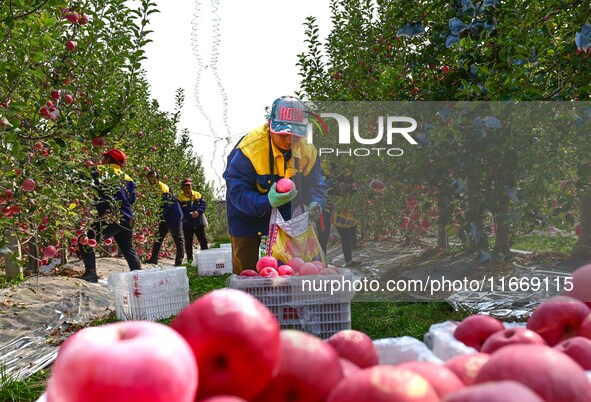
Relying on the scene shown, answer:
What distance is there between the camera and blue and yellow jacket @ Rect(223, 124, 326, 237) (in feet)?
13.8

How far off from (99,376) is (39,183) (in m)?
3.59

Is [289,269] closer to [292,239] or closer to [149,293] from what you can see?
[292,239]

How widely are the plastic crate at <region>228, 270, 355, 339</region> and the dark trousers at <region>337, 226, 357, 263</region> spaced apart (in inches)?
42.9

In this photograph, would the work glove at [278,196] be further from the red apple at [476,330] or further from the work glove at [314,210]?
the red apple at [476,330]

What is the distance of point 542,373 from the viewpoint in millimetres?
875

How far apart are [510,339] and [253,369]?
0.60 m

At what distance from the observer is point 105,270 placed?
341 inches

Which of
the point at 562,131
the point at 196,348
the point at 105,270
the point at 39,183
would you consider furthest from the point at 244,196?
the point at 105,270

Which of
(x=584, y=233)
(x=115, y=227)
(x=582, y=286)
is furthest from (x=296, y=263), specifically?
(x=115, y=227)

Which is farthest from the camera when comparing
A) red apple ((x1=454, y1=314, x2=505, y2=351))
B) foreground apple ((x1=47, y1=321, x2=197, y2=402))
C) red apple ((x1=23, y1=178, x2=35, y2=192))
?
red apple ((x1=23, y1=178, x2=35, y2=192))

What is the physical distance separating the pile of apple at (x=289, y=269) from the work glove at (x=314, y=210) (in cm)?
35

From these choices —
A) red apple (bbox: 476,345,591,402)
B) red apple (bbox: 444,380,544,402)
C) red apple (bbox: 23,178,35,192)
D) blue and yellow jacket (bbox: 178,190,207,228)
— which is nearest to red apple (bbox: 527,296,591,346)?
red apple (bbox: 476,345,591,402)

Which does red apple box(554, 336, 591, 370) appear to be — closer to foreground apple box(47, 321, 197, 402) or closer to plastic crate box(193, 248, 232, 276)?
foreground apple box(47, 321, 197, 402)

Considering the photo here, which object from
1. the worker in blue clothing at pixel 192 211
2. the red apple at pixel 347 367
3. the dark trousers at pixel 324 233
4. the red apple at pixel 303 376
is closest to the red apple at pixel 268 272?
the dark trousers at pixel 324 233
